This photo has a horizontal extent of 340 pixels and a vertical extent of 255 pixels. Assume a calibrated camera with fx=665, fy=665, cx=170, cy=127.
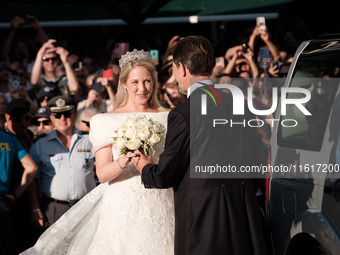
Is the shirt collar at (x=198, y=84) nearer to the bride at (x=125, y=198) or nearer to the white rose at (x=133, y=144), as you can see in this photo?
the white rose at (x=133, y=144)

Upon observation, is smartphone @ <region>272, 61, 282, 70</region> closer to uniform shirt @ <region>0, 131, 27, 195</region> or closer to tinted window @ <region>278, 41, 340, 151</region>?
tinted window @ <region>278, 41, 340, 151</region>

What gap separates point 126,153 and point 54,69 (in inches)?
210

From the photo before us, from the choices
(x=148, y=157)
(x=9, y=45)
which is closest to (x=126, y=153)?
(x=148, y=157)

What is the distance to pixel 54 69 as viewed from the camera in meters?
9.79

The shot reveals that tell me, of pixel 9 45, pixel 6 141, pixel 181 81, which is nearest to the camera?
pixel 181 81

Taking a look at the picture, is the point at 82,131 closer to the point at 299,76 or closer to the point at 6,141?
the point at 6,141

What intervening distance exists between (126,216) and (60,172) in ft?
7.33

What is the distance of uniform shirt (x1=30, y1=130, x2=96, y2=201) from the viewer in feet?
23.3

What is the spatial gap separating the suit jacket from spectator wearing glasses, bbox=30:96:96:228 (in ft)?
9.25

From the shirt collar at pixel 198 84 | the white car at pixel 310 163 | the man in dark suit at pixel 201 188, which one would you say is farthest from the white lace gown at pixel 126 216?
the white car at pixel 310 163

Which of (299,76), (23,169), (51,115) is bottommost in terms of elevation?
(23,169)

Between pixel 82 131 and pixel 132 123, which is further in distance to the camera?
pixel 82 131

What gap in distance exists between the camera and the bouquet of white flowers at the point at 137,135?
4627mm

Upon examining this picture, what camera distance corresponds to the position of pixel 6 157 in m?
6.63
